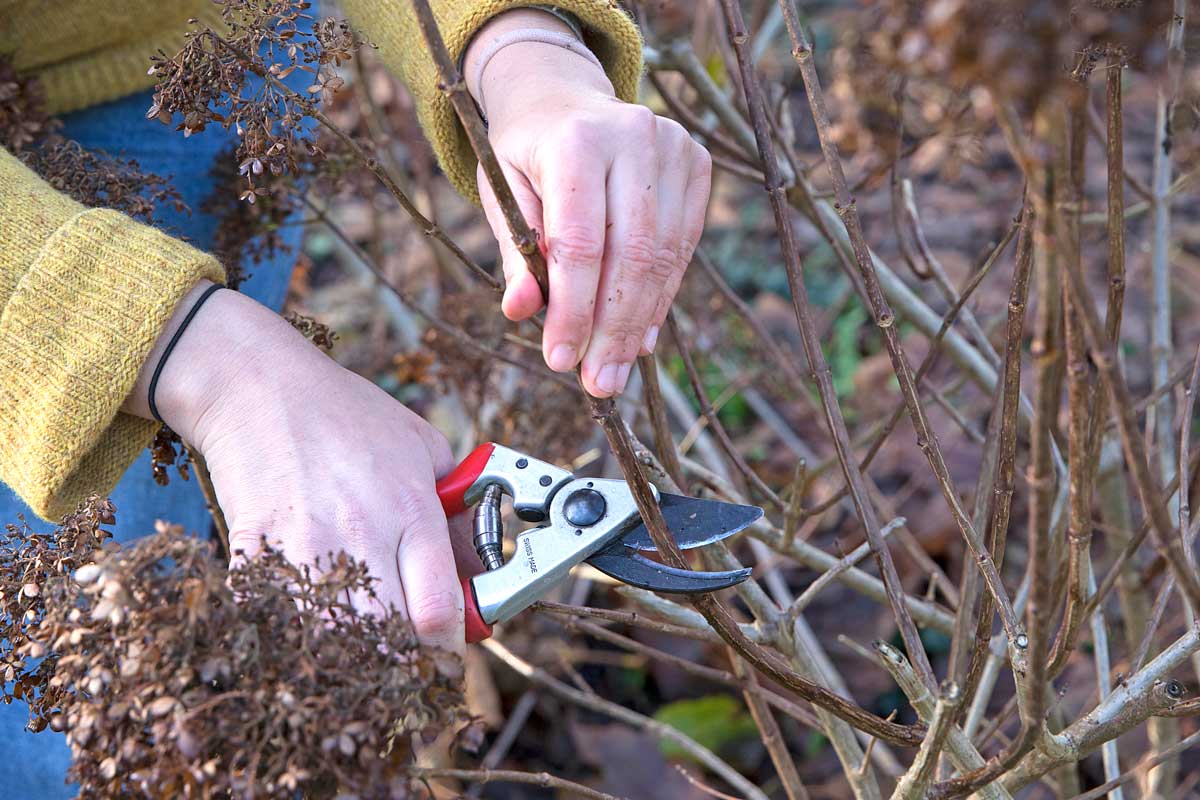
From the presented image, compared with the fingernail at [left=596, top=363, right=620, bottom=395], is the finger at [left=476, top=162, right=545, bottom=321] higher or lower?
higher

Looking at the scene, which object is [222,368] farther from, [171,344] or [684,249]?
[684,249]

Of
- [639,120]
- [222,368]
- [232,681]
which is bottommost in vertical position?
[232,681]

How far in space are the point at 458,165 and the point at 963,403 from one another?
7.66 feet

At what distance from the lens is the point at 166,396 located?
1.23 metres

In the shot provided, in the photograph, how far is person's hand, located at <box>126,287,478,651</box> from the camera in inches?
43.4

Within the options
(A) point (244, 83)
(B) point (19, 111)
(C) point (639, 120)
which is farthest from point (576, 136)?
(B) point (19, 111)

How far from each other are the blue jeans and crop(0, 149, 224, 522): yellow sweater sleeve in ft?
1.34

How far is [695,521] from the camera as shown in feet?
4.20

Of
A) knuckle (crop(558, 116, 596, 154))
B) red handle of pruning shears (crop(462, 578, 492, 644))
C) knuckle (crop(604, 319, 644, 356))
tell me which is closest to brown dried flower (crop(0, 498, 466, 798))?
red handle of pruning shears (crop(462, 578, 492, 644))

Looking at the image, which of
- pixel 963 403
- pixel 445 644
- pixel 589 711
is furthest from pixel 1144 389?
pixel 445 644

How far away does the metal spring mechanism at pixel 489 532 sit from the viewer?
1258 mm

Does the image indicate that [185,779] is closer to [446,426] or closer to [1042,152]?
[1042,152]

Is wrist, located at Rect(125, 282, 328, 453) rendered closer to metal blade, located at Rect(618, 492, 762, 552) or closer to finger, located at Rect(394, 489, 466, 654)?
finger, located at Rect(394, 489, 466, 654)

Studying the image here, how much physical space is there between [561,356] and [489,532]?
0.83 feet
